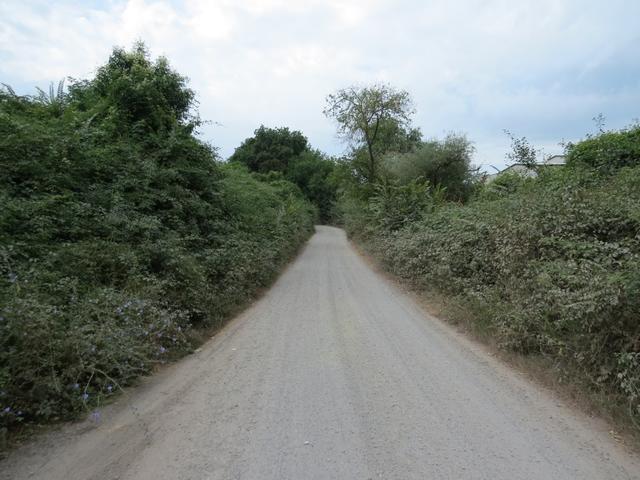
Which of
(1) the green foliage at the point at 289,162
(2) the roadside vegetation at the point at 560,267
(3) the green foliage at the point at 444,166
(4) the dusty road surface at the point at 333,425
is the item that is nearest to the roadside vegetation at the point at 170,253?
(2) the roadside vegetation at the point at 560,267

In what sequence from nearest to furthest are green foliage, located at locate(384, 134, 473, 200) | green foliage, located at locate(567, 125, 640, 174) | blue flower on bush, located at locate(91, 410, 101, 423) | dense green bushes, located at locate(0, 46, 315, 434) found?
blue flower on bush, located at locate(91, 410, 101, 423) → dense green bushes, located at locate(0, 46, 315, 434) → green foliage, located at locate(567, 125, 640, 174) → green foliage, located at locate(384, 134, 473, 200)

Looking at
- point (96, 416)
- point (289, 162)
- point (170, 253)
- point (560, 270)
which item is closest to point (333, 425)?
point (96, 416)

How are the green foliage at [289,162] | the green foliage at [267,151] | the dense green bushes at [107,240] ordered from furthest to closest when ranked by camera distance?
the green foliage at [267,151] < the green foliage at [289,162] < the dense green bushes at [107,240]

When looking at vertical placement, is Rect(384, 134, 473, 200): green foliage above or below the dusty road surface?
above

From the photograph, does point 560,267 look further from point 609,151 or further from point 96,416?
point 609,151

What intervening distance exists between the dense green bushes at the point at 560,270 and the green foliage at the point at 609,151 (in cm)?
5

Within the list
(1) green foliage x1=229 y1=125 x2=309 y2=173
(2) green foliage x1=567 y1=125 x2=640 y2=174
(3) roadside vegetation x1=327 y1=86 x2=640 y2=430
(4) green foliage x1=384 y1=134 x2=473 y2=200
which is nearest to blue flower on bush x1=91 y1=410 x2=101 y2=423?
(3) roadside vegetation x1=327 y1=86 x2=640 y2=430

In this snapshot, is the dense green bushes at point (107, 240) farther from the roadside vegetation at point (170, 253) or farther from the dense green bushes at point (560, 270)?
the dense green bushes at point (560, 270)

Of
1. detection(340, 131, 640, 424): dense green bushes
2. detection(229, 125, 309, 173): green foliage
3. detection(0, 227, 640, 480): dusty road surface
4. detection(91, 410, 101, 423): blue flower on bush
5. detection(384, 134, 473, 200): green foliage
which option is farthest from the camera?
detection(229, 125, 309, 173): green foliage

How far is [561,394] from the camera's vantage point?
14.4 ft

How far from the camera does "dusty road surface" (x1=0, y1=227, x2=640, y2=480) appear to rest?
307cm

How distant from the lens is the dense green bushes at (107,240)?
3875mm

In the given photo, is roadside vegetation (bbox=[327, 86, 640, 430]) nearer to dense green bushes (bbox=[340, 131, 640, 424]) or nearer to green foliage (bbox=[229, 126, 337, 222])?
dense green bushes (bbox=[340, 131, 640, 424])

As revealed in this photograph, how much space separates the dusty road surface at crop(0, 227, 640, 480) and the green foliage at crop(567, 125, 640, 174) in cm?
916
